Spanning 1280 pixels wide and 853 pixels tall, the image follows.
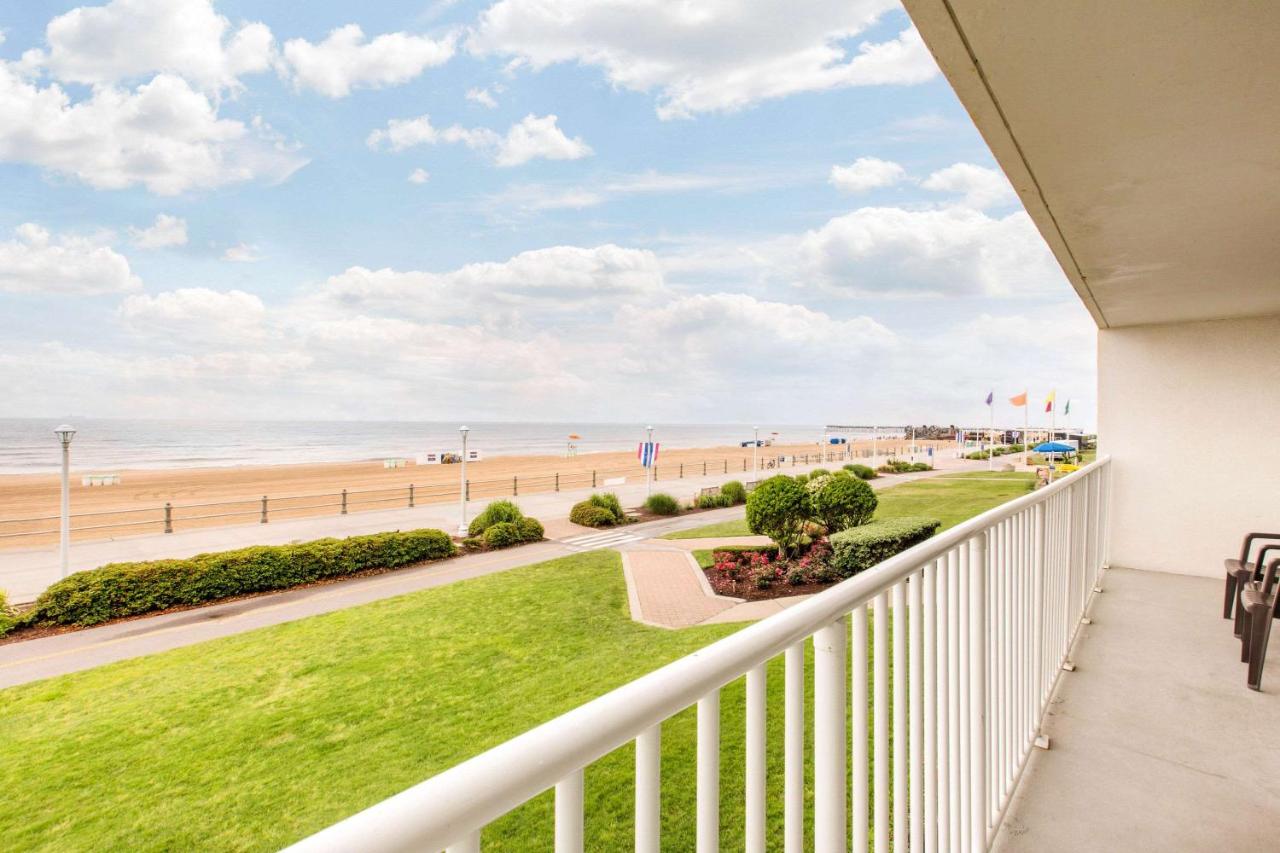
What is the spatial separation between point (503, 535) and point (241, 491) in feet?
62.1

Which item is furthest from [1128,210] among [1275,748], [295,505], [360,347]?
[360,347]

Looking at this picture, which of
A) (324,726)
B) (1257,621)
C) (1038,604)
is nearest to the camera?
(1038,604)

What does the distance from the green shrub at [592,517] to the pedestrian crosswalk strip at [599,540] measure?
1.00 metres

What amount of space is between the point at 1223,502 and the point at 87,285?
9899 cm

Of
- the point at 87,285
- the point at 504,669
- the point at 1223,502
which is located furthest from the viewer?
the point at 87,285

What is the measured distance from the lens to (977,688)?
66.9 inches

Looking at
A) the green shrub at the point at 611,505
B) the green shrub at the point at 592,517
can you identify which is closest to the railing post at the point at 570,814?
the green shrub at the point at 592,517

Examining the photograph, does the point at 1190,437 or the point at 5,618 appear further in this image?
the point at 5,618

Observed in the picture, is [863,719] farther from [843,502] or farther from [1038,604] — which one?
[843,502]

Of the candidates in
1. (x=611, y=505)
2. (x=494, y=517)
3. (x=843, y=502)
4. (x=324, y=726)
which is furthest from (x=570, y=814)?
(x=611, y=505)

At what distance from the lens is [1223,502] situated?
16.5 ft

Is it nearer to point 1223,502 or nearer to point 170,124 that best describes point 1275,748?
point 1223,502

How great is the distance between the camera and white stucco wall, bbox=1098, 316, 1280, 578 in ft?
16.0

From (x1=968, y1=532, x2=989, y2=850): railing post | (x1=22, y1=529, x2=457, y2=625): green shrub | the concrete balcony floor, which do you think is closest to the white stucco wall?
the concrete balcony floor
